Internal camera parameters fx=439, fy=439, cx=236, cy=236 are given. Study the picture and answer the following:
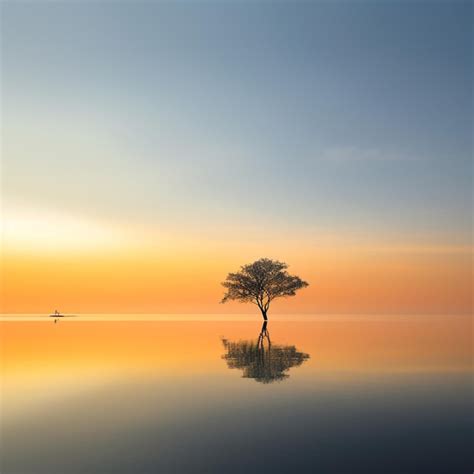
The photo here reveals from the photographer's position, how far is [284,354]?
35031mm

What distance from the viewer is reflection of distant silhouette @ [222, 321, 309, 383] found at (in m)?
25.1

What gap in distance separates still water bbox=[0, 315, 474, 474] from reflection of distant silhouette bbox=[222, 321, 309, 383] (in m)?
0.14

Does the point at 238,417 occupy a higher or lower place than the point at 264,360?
→ lower

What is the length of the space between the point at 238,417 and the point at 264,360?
15525mm

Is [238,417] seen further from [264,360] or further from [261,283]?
[261,283]

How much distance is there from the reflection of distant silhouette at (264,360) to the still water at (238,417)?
0.14 metres

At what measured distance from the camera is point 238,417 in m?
16.2

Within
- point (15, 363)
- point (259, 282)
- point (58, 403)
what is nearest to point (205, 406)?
point (58, 403)

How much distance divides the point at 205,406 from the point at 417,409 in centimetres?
849

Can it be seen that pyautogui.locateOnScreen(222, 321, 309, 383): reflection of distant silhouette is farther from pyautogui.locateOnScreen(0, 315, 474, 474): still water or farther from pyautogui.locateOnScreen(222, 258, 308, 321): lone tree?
pyautogui.locateOnScreen(222, 258, 308, 321): lone tree

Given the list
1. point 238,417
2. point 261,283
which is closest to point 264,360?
point 238,417

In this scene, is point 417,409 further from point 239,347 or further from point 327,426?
point 239,347

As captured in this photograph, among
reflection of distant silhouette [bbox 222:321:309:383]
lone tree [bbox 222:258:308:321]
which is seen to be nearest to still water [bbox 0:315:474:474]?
reflection of distant silhouette [bbox 222:321:309:383]

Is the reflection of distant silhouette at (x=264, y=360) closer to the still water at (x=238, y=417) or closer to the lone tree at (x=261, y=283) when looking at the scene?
the still water at (x=238, y=417)
